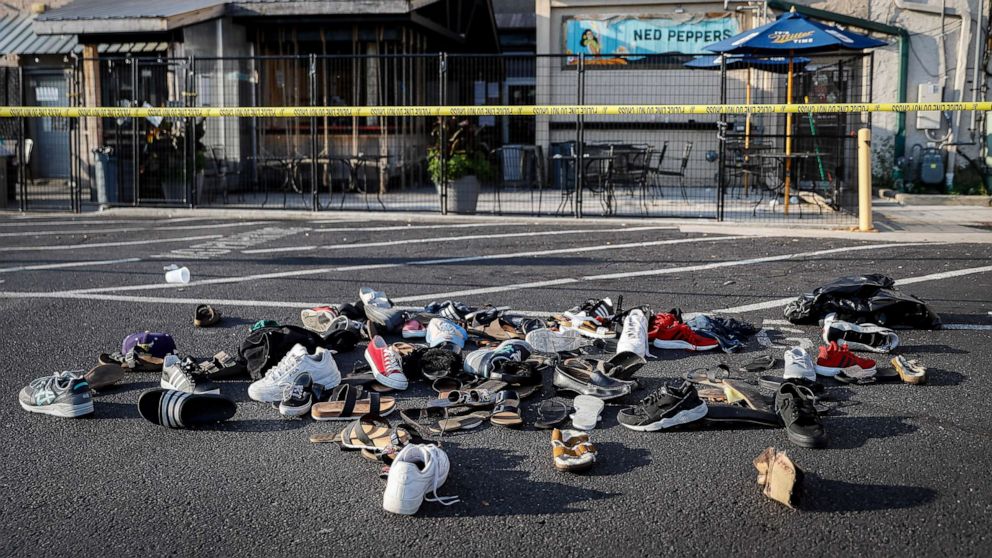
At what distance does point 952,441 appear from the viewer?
4453mm

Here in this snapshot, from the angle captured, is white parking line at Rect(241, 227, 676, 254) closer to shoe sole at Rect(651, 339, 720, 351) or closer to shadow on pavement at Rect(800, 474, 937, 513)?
shoe sole at Rect(651, 339, 720, 351)

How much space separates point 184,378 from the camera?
530 cm

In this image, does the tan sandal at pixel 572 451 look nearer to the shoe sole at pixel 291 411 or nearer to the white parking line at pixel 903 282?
the shoe sole at pixel 291 411

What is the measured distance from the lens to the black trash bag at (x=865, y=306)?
6.68 metres

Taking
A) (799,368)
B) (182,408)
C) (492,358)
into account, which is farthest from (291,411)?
(799,368)

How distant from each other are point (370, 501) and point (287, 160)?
13.5 meters

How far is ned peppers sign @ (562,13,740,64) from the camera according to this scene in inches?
756

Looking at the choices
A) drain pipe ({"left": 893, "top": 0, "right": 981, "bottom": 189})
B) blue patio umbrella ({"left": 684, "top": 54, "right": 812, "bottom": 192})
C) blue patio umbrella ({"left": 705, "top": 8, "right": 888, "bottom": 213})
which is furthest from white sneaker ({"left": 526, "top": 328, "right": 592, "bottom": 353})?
drain pipe ({"left": 893, "top": 0, "right": 981, "bottom": 189})

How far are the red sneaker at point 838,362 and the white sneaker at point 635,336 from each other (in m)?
1.01

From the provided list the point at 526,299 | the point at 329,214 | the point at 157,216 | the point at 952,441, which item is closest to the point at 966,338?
the point at 952,441

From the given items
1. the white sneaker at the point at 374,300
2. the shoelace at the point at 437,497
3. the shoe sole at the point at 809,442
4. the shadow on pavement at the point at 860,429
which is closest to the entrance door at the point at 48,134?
the white sneaker at the point at 374,300

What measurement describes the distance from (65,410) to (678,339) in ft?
11.7

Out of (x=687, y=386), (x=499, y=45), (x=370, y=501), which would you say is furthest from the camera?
(x=499, y=45)

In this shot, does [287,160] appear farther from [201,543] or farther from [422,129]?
[201,543]
